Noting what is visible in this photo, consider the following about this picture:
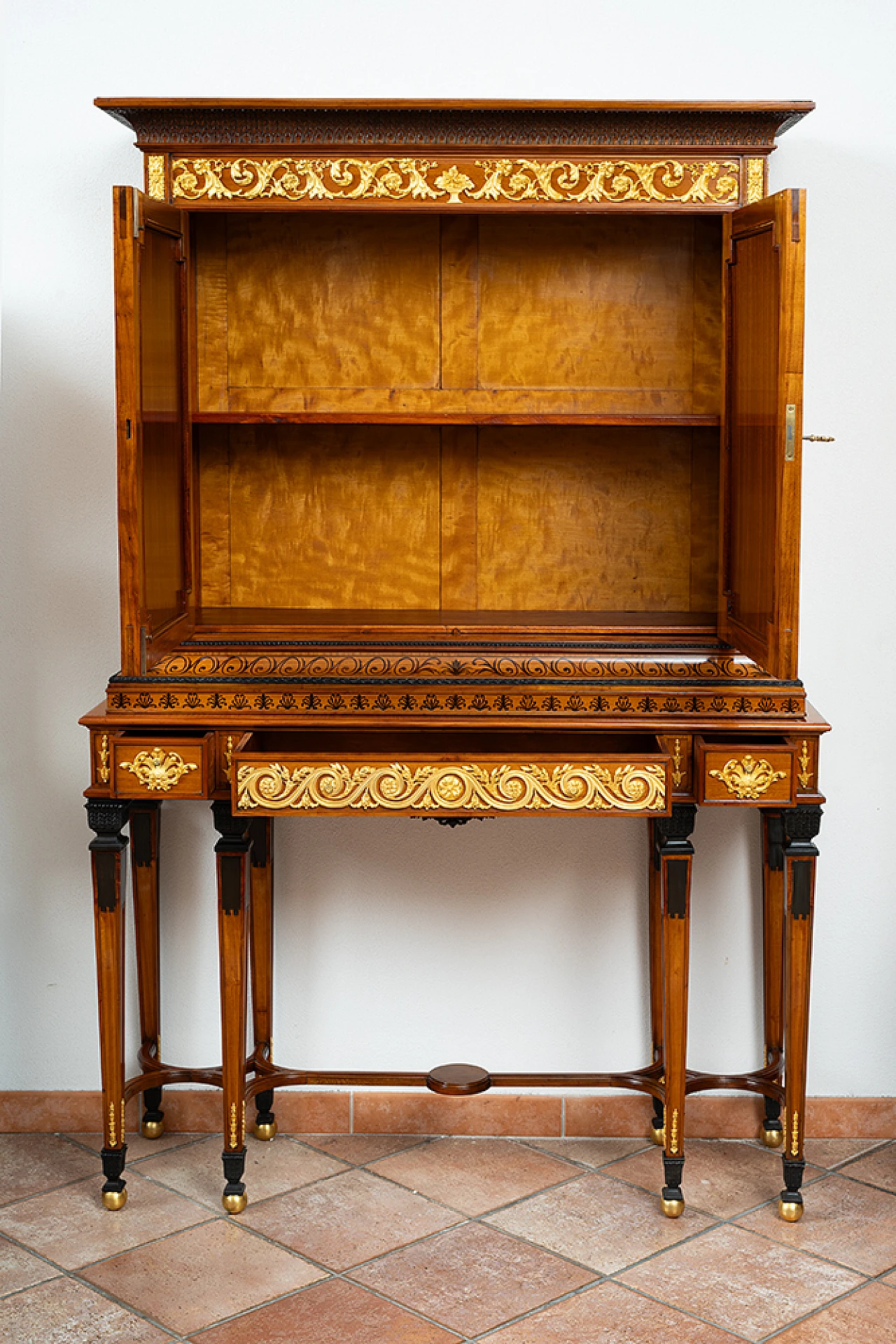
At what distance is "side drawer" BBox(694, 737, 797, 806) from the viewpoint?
295cm

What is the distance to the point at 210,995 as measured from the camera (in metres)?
3.58

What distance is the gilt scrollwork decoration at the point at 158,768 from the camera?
299cm

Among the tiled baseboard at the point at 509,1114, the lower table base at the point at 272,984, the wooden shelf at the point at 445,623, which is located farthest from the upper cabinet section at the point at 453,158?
the tiled baseboard at the point at 509,1114

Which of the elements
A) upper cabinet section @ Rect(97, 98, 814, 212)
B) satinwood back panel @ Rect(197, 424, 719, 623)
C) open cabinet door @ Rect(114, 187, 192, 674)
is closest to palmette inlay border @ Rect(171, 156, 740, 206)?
upper cabinet section @ Rect(97, 98, 814, 212)

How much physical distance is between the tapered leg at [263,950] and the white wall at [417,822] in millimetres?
55

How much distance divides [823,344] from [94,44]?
1719 mm

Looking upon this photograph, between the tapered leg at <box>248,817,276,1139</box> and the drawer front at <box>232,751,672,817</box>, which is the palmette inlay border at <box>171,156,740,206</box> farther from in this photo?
the tapered leg at <box>248,817,276,1139</box>

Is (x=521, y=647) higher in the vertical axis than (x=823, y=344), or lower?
lower

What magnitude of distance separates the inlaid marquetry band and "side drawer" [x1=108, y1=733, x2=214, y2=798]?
12 centimetres

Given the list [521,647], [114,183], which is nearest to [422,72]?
[114,183]

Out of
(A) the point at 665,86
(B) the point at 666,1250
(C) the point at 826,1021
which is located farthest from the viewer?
(C) the point at 826,1021

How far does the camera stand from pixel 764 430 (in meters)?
2.94

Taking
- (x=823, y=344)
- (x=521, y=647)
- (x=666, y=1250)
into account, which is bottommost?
(x=666, y=1250)

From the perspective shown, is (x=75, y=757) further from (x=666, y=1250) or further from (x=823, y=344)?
(x=823, y=344)
